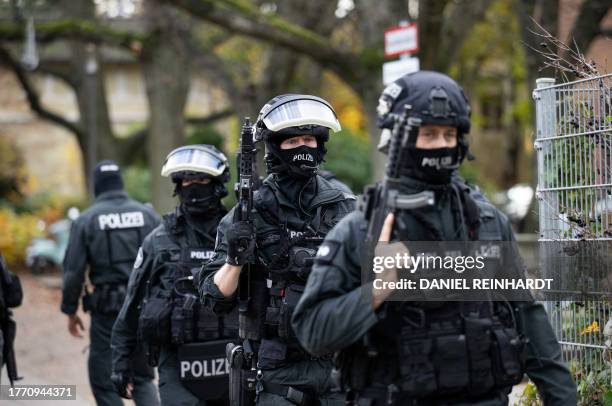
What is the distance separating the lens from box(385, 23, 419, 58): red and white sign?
9.60 m

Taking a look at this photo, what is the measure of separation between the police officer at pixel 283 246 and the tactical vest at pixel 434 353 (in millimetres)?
1374

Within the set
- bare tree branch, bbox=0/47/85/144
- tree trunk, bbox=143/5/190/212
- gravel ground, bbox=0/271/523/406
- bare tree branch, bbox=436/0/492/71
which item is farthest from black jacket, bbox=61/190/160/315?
bare tree branch, bbox=0/47/85/144

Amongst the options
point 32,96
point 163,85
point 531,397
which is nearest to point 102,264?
point 531,397

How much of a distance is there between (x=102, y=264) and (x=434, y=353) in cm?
515

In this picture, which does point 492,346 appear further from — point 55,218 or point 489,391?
point 55,218

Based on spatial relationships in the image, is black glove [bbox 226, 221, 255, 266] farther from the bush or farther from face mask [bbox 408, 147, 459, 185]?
the bush

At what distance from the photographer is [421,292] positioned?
376 centimetres

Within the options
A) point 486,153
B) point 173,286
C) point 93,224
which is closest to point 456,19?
point 93,224

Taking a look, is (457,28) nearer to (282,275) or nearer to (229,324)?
(229,324)

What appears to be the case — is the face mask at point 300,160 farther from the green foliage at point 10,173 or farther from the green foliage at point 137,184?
the green foliage at point 10,173

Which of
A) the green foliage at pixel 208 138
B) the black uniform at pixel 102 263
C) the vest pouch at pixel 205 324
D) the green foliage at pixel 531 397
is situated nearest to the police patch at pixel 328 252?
the vest pouch at pixel 205 324

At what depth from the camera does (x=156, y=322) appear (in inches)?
247

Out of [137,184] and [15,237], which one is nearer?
[15,237]

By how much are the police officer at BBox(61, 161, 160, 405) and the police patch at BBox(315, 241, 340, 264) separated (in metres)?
4.67
